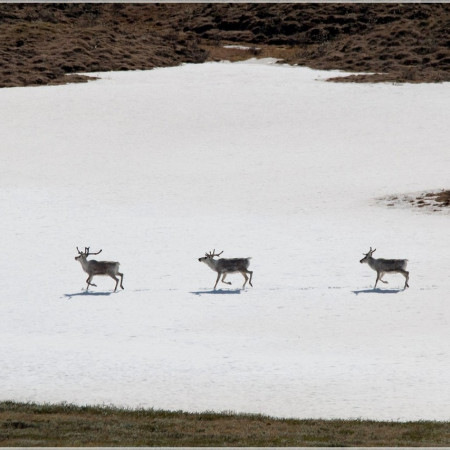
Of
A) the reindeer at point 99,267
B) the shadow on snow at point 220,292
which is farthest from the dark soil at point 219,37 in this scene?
the shadow on snow at point 220,292

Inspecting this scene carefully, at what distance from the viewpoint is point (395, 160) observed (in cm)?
5094

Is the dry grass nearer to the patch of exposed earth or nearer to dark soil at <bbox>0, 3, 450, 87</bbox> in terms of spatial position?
the patch of exposed earth

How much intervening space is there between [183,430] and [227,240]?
19.2m

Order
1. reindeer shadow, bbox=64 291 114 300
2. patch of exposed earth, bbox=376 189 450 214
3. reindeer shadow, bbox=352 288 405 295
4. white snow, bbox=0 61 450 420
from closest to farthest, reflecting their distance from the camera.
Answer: white snow, bbox=0 61 450 420 → reindeer shadow, bbox=352 288 405 295 → reindeer shadow, bbox=64 291 114 300 → patch of exposed earth, bbox=376 189 450 214

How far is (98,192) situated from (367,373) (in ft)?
88.0

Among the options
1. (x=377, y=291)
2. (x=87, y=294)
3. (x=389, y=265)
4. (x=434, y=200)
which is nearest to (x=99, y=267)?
(x=87, y=294)

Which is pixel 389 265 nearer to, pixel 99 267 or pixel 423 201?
pixel 99 267

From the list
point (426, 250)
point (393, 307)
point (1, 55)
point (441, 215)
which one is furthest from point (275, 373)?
point (1, 55)

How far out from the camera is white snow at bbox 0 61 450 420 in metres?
20.6

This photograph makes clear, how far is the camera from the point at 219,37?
287ft

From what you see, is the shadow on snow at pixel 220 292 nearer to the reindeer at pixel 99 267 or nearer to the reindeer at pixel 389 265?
the reindeer at pixel 99 267

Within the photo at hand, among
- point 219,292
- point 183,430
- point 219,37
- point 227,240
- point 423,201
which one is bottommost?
point 227,240

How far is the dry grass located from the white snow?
98 centimetres

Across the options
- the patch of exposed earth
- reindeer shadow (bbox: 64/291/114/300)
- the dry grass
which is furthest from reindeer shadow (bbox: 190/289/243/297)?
the patch of exposed earth
